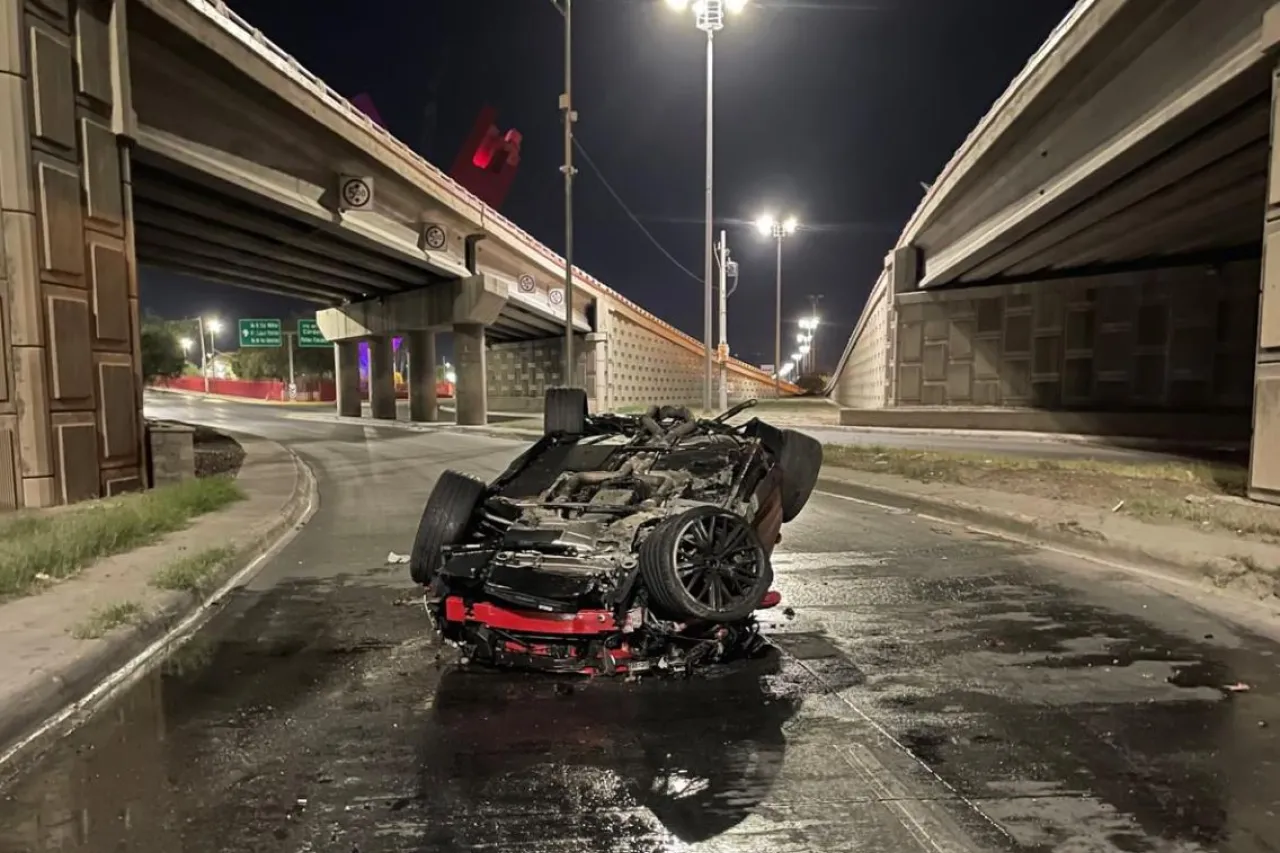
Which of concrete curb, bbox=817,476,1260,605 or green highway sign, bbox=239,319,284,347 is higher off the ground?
green highway sign, bbox=239,319,284,347

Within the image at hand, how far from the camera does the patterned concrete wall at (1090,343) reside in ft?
70.8

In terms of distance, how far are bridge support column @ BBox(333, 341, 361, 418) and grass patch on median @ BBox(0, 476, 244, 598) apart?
34291 millimetres

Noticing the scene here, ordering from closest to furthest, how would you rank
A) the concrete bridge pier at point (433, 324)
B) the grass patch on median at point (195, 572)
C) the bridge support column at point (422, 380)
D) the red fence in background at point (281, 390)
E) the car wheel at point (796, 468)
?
the grass patch on median at point (195, 572)
the car wheel at point (796, 468)
the concrete bridge pier at point (433, 324)
the bridge support column at point (422, 380)
the red fence in background at point (281, 390)

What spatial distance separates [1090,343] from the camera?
2400 cm

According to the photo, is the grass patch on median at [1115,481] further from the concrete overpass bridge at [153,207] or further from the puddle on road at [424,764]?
the concrete overpass bridge at [153,207]

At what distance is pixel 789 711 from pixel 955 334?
25.0 metres

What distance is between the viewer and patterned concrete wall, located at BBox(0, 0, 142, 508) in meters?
10.3

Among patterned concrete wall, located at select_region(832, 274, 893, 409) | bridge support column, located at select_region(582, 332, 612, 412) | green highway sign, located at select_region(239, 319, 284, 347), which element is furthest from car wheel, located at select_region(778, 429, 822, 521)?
green highway sign, located at select_region(239, 319, 284, 347)

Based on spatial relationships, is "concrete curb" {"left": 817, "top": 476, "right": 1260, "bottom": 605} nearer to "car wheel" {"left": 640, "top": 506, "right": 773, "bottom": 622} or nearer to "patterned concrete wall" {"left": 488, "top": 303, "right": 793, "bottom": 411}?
"car wheel" {"left": 640, "top": 506, "right": 773, "bottom": 622}

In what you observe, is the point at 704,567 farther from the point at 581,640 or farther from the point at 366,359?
the point at 366,359

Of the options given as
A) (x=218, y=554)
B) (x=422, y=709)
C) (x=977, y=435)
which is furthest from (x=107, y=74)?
(x=977, y=435)

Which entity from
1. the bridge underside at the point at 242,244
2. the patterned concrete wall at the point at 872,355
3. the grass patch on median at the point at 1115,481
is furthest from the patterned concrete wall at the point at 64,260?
the patterned concrete wall at the point at 872,355

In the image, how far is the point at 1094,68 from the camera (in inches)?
564

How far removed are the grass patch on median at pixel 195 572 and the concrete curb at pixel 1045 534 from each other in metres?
8.43
